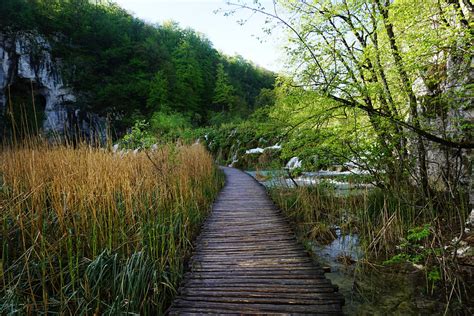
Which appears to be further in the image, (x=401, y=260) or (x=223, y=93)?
(x=223, y=93)

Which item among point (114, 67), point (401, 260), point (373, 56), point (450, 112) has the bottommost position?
point (401, 260)

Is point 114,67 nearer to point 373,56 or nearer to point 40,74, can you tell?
point 40,74

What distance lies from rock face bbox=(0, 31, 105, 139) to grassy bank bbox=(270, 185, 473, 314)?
17.2 metres

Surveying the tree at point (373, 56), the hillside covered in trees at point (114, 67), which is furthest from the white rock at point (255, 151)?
the tree at point (373, 56)

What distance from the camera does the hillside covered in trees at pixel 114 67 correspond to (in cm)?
1980

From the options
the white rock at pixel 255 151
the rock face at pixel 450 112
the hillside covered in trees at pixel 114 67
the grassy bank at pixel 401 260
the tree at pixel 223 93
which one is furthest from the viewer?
the tree at pixel 223 93

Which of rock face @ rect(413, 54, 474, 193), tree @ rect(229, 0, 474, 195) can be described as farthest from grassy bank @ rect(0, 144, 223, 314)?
rock face @ rect(413, 54, 474, 193)

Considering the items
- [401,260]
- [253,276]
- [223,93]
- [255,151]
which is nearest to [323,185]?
[401,260]

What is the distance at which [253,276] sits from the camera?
215 centimetres

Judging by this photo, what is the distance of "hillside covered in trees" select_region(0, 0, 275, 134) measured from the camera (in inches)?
779

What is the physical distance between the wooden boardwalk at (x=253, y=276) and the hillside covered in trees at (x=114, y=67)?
14781 mm

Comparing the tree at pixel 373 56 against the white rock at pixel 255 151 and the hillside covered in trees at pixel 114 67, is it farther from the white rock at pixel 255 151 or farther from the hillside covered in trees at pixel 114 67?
the hillside covered in trees at pixel 114 67

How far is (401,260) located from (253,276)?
5.50 feet

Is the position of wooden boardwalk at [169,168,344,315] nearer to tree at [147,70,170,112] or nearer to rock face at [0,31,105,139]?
rock face at [0,31,105,139]
